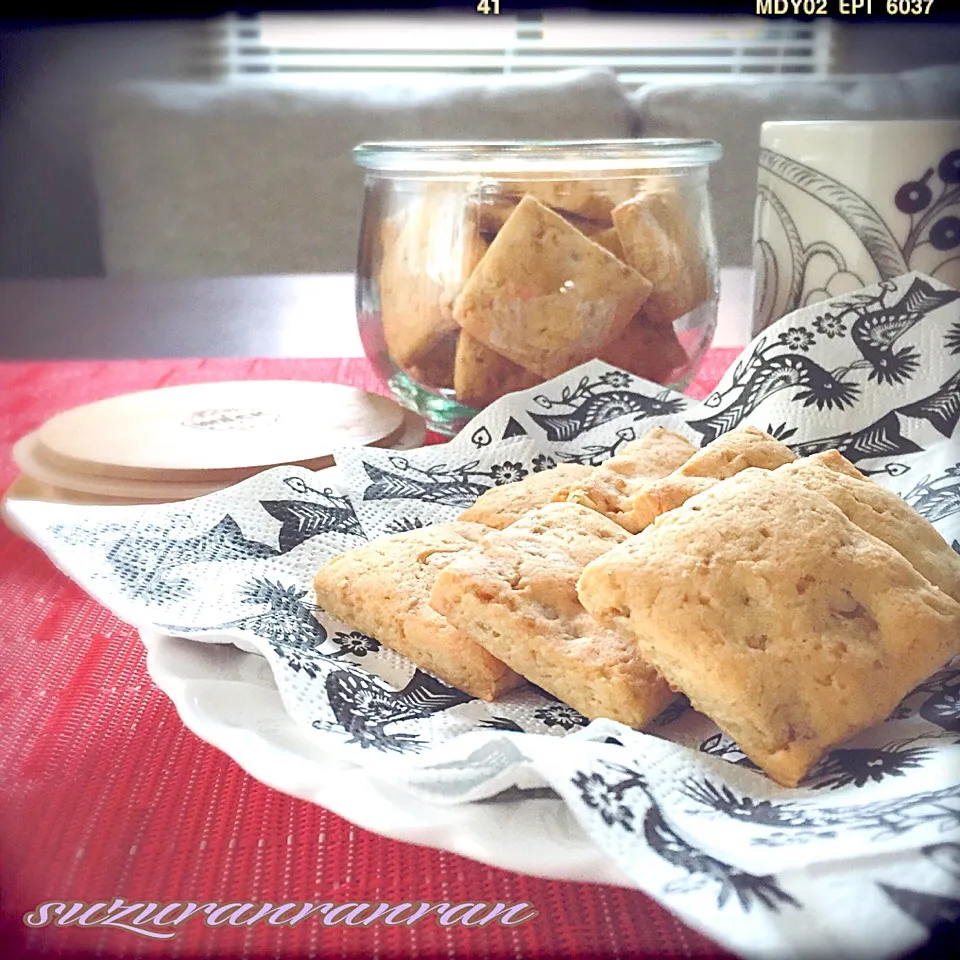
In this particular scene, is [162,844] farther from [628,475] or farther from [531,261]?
[531,261]

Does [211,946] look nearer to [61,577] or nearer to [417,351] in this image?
[61,577]

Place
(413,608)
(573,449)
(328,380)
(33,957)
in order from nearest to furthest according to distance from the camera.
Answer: (33,957), (413,608), (573,449), (328,380)

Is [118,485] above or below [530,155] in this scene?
below

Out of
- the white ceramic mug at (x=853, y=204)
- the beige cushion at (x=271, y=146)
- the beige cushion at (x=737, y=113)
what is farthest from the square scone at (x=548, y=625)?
the beige cushion at (x=271, y=146)

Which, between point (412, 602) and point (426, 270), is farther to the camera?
point (426, 270)

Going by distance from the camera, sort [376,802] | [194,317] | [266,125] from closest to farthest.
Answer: [376,802]
[194,317]
[266,125]

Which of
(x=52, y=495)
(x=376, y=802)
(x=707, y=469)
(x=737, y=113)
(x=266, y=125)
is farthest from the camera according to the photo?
(x=266, y=125)

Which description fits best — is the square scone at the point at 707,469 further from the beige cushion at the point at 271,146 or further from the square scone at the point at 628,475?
the beige cushion at the point at 271,146

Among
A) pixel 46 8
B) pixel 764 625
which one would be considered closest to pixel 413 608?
pixel 764 625

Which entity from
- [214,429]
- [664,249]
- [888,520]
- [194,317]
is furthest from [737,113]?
[888,520]
